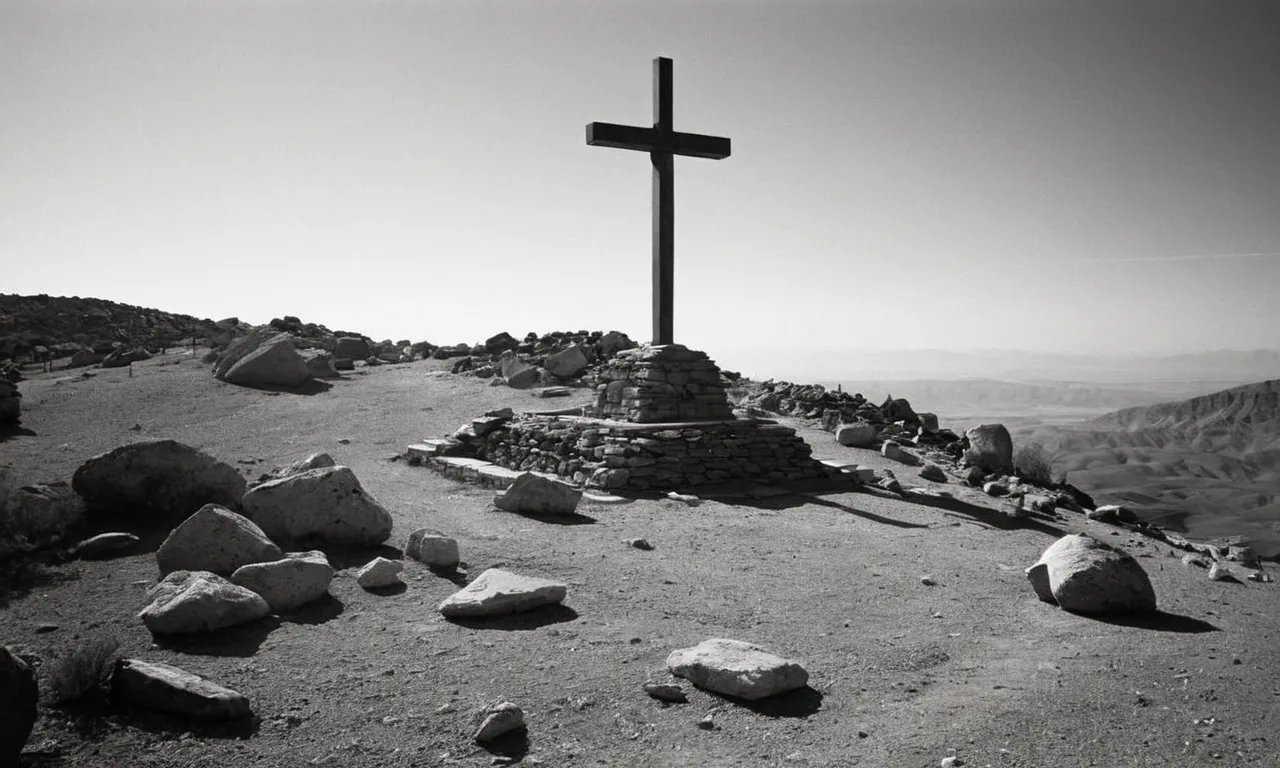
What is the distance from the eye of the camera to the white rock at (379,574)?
5734 mm

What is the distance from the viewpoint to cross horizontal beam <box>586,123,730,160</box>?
1125 cm

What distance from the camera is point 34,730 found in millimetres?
3562

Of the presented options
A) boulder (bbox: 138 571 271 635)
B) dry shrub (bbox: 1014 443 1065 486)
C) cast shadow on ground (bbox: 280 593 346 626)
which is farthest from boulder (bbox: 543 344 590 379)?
boulder (bbox: 138 571 271 635)

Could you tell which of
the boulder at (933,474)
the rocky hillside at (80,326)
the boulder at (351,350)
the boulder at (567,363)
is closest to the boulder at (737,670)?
the boulder at (933,474)

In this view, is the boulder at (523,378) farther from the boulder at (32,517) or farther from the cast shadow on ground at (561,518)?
the boulder at (32,517)

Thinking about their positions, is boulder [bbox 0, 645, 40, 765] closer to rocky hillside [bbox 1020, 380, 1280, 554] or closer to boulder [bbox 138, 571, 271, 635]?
boulder [bbox 138, 571, 271, 635]

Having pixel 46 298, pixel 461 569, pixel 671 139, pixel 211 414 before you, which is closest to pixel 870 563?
pixel 461 569

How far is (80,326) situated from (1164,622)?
3778 centimetres

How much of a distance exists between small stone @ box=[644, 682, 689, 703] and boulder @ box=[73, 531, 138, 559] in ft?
15.4

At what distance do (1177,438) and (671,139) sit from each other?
929 inches

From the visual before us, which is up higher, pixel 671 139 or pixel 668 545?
pixel 671 139

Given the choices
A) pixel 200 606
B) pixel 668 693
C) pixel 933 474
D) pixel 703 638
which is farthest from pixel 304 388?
pixel 668 693

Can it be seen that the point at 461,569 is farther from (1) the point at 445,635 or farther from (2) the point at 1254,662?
(2) the point at 1254,662

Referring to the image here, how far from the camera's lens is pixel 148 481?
7000 mm
